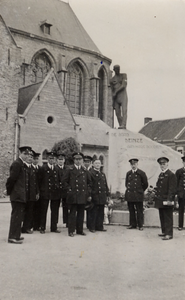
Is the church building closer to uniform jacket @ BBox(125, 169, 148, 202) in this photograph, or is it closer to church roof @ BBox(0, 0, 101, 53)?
church roof @ BBox(0, 0, 101, 53)

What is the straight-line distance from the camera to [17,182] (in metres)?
7.10

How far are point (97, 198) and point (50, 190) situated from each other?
3.76 ft

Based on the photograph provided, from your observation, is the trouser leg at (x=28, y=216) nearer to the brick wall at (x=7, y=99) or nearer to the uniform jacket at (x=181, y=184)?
the uniform jacket at (x=181, y=184)

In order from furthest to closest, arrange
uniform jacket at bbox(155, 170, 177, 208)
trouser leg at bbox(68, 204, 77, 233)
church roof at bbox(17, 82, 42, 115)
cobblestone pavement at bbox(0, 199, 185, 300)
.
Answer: church roof at bbox(17, 82, 42, 115)
trouser leg at bbox(68, 204, 77, 233)
uniform jacket at bbox(155, 170, 177, 208)
cobblestone pavement at bbox(0, 199, 185, 300)

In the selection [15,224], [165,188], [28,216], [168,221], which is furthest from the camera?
[28,216]

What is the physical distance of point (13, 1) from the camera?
34.4 m

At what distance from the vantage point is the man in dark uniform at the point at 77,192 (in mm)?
7959

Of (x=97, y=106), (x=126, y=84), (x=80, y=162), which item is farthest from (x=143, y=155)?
(x=97, y=106)

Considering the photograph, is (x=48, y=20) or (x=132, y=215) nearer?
(x=132, y=215)

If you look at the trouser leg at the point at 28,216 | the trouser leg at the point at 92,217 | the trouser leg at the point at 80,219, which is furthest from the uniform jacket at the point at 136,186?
the trouser leg at the point at 28,216

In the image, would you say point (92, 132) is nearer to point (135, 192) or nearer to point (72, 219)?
point (135, 192)

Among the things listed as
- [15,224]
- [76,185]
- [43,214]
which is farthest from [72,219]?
[15,224]

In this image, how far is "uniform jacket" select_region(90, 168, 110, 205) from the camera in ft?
28.4

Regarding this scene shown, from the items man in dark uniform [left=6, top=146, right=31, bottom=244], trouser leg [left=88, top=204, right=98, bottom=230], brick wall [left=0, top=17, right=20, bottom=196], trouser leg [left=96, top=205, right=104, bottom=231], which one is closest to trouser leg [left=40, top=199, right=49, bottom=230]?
trouser leg [left=88, top=204, right=98, bottom=230]
